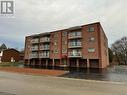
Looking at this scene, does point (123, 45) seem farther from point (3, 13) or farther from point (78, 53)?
point (3, 13)

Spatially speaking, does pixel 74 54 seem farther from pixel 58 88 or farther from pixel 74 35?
pixel 58 88

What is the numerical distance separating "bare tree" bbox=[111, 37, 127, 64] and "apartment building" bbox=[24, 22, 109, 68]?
22212mm

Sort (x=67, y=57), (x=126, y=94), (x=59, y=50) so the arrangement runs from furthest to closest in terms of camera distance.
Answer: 1. (x=59, y=50)
2. (x=67, y=57)
3. (x=126, y=94)

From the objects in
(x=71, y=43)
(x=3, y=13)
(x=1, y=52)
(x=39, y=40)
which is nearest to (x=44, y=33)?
(x=39, y=40)

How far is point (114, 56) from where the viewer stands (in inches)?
2781

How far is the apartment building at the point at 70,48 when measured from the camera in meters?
36.8

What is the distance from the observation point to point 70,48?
137 feet

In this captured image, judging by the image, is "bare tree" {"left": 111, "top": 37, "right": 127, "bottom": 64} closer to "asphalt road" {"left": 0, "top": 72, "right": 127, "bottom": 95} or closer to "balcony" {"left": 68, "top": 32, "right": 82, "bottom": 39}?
"balcony" {"left": 68, "top": 32, "right": 82, "bottom": 39}

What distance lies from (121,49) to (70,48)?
107ft

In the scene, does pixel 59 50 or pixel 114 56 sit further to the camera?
pixel 114 56

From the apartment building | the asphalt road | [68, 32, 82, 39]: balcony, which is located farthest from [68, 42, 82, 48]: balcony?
the asphalt road

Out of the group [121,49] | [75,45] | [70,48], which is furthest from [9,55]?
[121,49]

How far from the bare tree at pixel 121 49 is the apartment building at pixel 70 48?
875 inches

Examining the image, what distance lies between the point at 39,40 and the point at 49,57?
812cm
